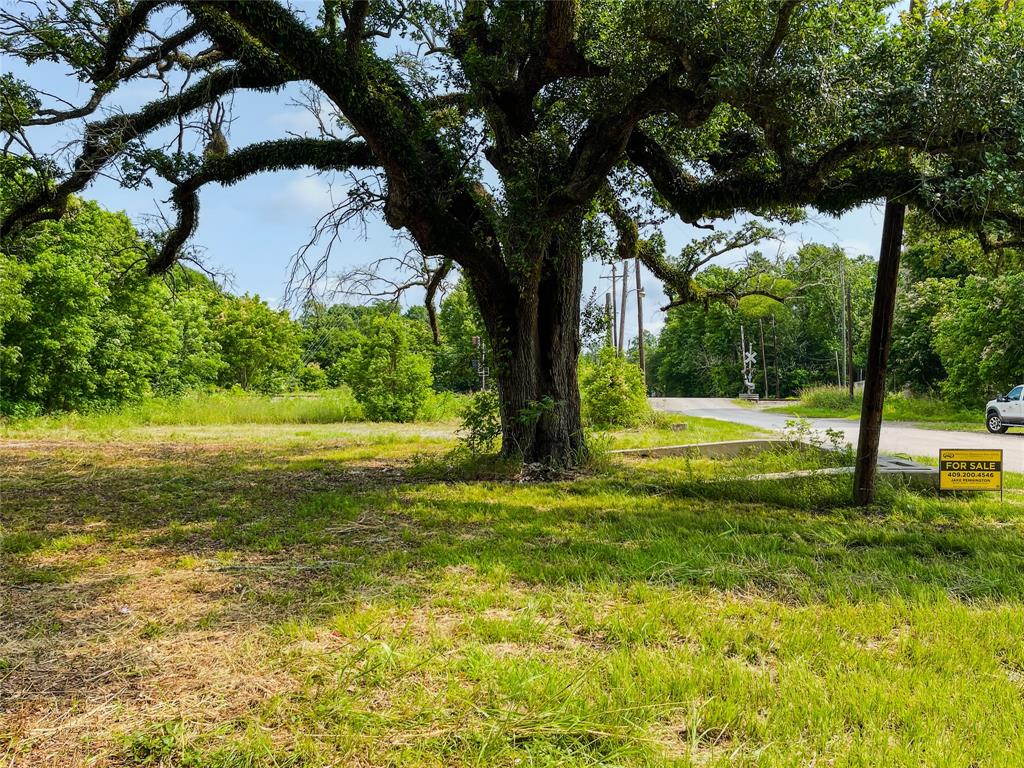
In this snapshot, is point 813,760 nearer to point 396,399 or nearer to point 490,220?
point 490,220

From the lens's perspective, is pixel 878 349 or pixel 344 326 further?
pixel 344 326

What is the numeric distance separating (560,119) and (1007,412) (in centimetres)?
1503

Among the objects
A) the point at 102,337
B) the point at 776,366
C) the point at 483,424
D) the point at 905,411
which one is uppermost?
the point at 102,337

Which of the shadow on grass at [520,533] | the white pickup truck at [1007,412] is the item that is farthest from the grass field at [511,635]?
the white pickup truck at [1007,412]

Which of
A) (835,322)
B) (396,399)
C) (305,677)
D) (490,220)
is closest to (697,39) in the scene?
(490,220)

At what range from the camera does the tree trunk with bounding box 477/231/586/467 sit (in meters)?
7.91

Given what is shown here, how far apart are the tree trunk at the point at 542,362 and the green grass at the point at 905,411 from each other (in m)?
14.7

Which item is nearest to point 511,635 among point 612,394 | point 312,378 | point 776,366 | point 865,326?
point 612,394

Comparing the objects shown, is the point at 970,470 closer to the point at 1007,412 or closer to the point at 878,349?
the point at 878,349

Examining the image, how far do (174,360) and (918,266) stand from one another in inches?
1453

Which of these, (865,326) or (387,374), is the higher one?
(865,326)

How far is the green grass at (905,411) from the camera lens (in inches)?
756

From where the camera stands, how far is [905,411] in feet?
72.5

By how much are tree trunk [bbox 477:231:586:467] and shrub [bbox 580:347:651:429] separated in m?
7.74
